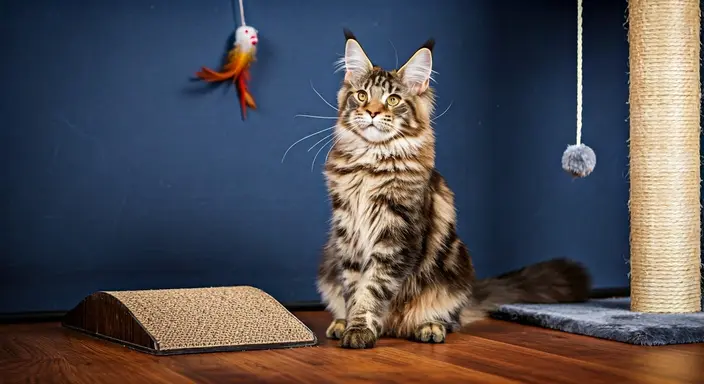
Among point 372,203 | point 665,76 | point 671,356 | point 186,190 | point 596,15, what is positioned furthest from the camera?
point 596,15

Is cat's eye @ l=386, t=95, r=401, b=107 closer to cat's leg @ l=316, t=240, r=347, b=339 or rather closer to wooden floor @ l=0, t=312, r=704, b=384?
cat's leg @ l=316, t=240, r=347, b=339

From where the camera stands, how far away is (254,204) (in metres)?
3.37

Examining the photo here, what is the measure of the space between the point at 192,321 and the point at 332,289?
44 cm

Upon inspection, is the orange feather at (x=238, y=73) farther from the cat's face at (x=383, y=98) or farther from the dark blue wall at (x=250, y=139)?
the cat's face at (x=383, y=98)

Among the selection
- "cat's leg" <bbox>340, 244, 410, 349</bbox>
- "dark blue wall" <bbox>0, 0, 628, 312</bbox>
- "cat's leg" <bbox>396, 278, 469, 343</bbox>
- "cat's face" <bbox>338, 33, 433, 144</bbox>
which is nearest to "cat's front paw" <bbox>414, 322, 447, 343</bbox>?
"cat's leg" <bbox>396, 278, 469, 343</bbox>

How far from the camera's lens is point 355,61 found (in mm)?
2625

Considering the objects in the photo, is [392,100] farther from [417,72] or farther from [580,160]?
[580,160]

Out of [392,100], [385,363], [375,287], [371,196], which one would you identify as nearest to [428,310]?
[375,287]

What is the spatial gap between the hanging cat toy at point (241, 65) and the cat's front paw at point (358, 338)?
1.21 metres

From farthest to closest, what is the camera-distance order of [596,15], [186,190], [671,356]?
1. [596,15]
2. [186,190]
3. [671,356]

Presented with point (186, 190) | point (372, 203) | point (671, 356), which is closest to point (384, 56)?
point (186, 190)

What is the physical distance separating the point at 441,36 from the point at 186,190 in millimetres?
1166

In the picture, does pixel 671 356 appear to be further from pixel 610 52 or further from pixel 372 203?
pixel 610 52

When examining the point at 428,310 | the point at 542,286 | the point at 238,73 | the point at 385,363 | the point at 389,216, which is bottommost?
the point at 385,363
